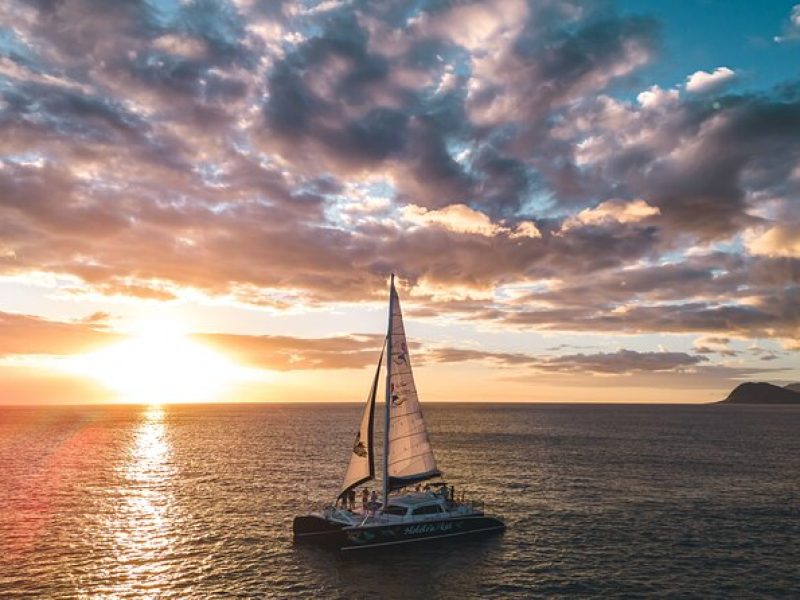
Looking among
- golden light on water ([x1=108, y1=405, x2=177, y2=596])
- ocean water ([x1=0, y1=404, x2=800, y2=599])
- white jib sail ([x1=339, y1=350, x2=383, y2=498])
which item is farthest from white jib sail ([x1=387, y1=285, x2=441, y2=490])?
golden light on water ([x1=108, y1=405, x2=177, y2=596])

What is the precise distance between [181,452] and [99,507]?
6509 cm

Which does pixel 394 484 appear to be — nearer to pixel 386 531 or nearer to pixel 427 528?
pixel 386 531

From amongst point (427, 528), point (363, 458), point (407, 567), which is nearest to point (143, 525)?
point (363, 458)

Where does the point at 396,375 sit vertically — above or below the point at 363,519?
above

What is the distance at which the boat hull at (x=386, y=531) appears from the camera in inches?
1901

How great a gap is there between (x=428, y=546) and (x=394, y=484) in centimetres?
577

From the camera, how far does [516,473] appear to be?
89438mm

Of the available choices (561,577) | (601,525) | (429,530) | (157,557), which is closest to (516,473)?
(601,525)

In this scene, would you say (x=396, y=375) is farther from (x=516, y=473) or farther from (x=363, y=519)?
(x=516, y=473)

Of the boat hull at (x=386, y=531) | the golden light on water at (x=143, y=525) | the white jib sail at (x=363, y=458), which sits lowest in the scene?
the golden light on water at (x=143, y=525)

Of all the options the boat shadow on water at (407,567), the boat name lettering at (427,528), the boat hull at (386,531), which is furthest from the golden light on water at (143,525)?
the boat name lettering at (427,528)

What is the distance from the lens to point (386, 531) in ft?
161

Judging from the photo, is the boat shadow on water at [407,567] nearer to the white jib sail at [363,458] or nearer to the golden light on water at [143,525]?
the white jib sail at [363,458]

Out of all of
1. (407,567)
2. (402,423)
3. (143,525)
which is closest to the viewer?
(407,567)
